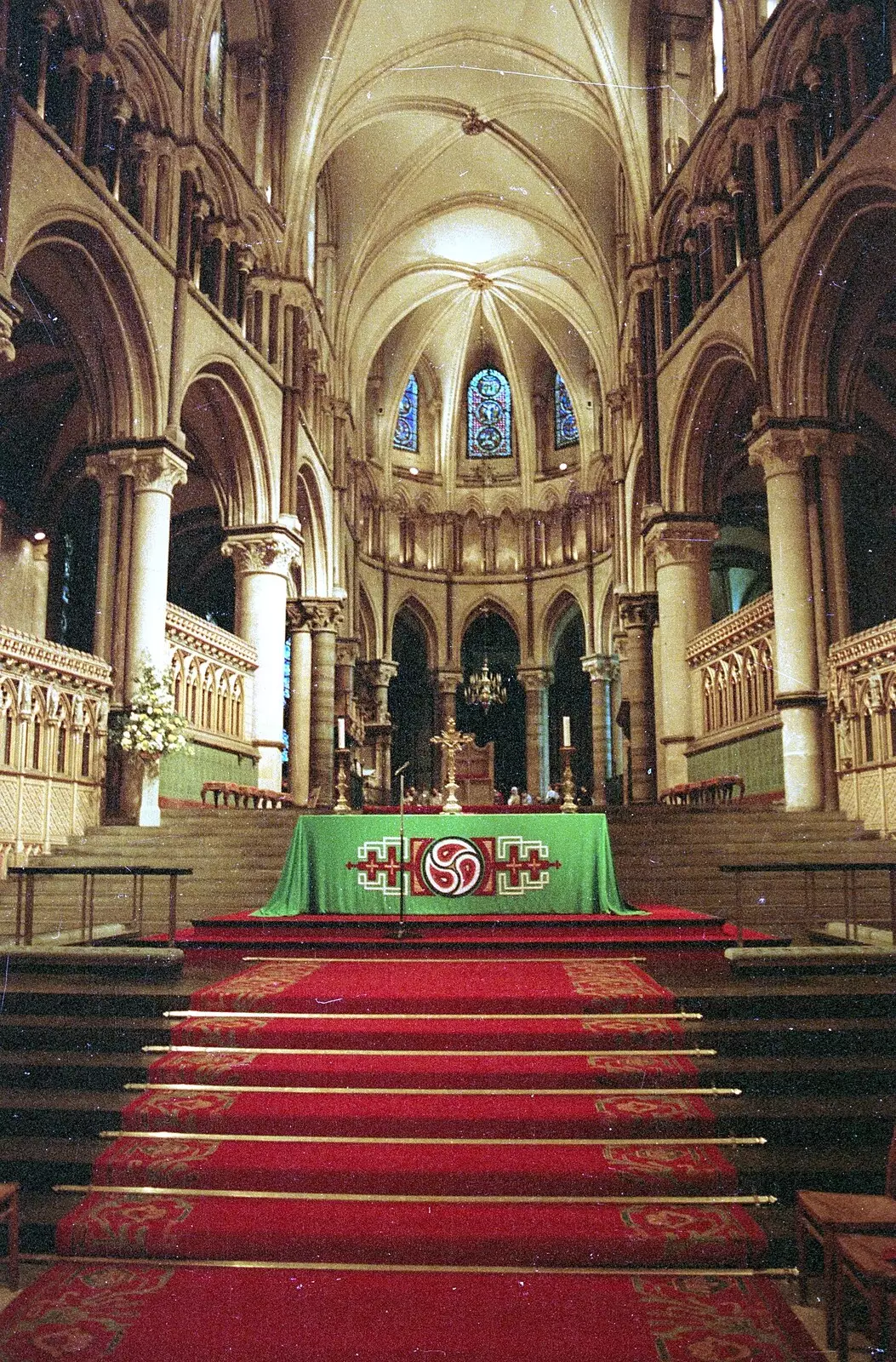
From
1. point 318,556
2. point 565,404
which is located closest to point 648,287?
point 318,556

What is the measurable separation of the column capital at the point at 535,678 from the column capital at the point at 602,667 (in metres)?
2.24

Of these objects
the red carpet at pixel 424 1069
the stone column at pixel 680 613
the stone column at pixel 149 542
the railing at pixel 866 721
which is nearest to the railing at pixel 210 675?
the stone column at pixel 149 542

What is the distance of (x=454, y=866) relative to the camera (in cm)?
833

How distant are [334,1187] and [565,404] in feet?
98.1

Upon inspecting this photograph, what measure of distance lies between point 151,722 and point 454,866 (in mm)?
5948

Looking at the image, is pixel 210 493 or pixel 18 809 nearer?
pixel 18 809

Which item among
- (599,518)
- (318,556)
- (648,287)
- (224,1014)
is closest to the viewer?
(224,1014)

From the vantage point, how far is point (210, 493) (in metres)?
23.8

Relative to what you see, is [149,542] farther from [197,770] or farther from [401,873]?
[401,873]

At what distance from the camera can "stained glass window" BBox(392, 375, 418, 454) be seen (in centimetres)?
3206

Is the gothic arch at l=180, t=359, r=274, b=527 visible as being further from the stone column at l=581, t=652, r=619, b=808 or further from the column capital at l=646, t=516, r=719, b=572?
the stone column at l=581, t=652, r=619, b=808

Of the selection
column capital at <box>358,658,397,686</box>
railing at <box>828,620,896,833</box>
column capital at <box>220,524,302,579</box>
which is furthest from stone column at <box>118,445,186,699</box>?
column capital at <box>358,658,397,686</box>

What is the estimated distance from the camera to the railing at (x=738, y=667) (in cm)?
1512

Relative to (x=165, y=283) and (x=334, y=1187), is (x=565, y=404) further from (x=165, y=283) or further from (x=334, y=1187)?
(x=334, y=1187)
